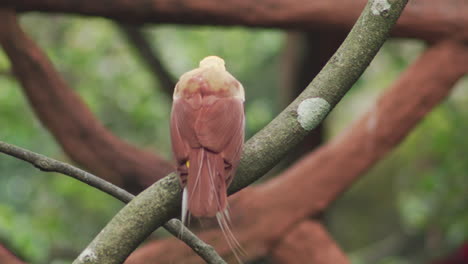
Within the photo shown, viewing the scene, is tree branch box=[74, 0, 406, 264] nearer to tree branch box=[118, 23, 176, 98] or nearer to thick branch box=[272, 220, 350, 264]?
thick branch box=[272, 220, 350, 264]

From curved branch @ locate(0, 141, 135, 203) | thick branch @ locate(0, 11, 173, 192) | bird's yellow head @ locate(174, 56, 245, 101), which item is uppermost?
thick branch @ locate(0, 11, 173, 192)

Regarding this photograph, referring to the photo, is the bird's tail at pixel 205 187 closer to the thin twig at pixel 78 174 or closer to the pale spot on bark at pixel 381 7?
the thin twig at pixel 78 174

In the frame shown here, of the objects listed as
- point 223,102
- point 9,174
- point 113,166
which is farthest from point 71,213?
point 223,102

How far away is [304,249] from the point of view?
3.13 metres

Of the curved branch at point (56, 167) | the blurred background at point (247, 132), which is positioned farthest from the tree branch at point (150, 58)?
the curved branch at point (56, 167)

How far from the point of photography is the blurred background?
4.02m

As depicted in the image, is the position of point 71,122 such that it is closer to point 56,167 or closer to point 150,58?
point 150,58

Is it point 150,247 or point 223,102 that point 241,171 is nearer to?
point 223,102

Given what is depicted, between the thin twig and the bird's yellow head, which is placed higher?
the bird's yellow head

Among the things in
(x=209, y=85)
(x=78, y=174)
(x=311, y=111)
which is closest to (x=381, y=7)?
(x=311, y=111)

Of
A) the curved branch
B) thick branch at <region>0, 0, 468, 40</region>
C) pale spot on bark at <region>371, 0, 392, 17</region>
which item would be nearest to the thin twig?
the curved branch

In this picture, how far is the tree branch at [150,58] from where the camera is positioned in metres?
4.23

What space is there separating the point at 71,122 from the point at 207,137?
1.81 metres

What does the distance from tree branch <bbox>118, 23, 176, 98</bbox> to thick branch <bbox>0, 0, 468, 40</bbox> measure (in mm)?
1485
